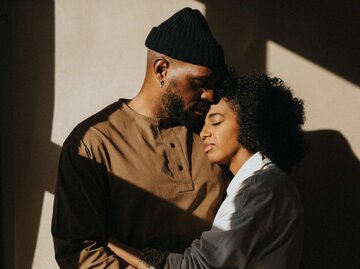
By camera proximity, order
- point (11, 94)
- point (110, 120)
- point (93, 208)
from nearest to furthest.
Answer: point (93, 208) < point (110, 120) < point (11, 94)

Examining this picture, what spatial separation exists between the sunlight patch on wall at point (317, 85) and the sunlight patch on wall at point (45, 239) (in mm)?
1176

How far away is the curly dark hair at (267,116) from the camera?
1.93 metres

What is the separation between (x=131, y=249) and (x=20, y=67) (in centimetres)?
104

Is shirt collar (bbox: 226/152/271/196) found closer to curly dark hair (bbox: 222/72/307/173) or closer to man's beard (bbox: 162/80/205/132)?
curly dark hair (bbox: 222/72/307/173)

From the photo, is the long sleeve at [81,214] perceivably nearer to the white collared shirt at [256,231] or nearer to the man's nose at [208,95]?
the white collared shirt at [256,231]

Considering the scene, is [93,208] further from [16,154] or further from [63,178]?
[16,154]

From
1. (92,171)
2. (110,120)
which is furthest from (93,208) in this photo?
(110,120)

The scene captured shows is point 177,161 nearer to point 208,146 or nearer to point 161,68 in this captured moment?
point 208,146

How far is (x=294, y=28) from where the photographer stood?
2.55 meters

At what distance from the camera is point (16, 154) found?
2568 millimetres

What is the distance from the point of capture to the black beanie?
6.77 feet

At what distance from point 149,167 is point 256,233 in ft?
1.70

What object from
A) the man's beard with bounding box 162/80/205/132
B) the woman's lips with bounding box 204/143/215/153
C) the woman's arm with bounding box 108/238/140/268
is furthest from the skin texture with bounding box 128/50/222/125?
the woman's arm with bounding box 108/238/140/268

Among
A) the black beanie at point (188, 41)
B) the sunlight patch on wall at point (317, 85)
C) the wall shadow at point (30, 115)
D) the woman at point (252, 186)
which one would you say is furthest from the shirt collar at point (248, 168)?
the wall shadow at point (30, 115)
